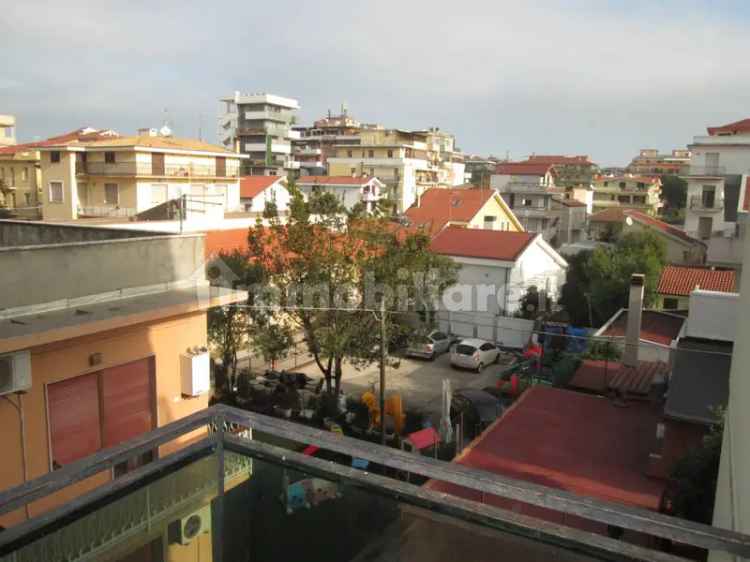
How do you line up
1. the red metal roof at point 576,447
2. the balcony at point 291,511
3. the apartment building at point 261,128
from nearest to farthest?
the balcony at point 291,511, the red metal roof at point 576,447, the apartment building at point 261,128

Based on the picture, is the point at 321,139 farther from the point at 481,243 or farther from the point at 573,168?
the point at 481,243

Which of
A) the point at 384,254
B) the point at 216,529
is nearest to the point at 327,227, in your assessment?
the point at 384,254

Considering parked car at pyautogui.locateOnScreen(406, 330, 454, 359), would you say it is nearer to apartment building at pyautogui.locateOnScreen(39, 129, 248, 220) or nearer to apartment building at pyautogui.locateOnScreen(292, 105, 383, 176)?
apartment building at pyautogui.locateOnScreen(39, 129, 248, 220)

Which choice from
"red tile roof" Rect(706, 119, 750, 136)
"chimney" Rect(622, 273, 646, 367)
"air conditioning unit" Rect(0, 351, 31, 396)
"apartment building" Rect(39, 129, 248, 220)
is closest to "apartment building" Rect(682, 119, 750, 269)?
"red tile roof" Rect(706, 119, 750, 136)

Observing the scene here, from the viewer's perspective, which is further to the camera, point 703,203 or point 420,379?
point 703,203

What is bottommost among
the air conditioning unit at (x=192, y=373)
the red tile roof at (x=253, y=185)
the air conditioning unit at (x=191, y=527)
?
the air conditioning unit at (x=192, y=373)

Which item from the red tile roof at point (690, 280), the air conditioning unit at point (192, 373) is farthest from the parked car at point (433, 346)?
the air conditioning unit at point (192, 373)

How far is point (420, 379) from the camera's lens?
17.1 meters

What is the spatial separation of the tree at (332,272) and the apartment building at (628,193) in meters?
44.6

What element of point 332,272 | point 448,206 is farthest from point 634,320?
point 448,206

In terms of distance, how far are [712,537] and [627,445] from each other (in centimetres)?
922

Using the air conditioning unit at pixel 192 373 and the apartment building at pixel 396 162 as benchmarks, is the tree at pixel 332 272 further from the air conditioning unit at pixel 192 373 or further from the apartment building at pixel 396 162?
the apartment building at pixel 396 162

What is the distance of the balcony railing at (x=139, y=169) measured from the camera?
28312 millimetres

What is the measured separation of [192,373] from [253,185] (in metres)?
31.9
